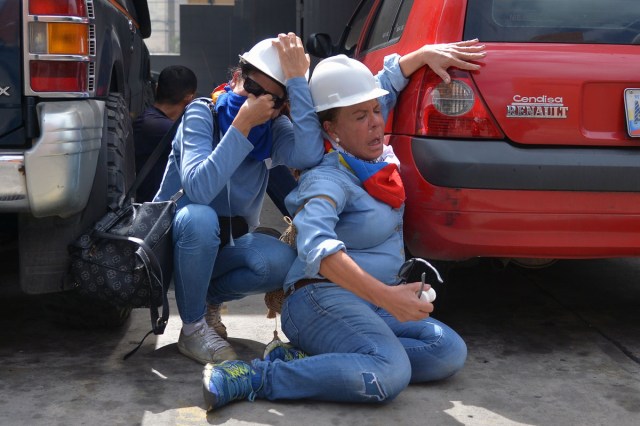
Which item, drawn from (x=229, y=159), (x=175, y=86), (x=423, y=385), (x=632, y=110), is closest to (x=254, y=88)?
(x=229, y=159)

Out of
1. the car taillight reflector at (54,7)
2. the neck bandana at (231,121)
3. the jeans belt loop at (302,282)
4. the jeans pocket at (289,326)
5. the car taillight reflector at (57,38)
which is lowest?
the jeans pocket at (289,326)

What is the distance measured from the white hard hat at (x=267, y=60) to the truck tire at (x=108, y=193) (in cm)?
67

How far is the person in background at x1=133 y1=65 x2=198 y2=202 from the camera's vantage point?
4.20 meters

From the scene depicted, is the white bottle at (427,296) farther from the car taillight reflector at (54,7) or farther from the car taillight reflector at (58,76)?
the car taillight reflector at (54,7)

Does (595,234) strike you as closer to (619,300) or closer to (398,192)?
(398,192)

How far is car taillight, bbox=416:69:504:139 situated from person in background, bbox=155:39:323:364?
1.58 feet

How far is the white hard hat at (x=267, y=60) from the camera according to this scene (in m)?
3.38

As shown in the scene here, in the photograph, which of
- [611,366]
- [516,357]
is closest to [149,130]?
[516,357]

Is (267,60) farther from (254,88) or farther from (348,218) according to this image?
(348,218)

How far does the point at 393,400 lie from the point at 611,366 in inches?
37.4

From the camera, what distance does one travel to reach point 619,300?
461 centimetres

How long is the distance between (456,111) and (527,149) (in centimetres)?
30

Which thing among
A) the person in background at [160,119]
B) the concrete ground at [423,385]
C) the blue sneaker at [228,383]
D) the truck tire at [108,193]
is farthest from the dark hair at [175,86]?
the blue sneaker at [228,383]

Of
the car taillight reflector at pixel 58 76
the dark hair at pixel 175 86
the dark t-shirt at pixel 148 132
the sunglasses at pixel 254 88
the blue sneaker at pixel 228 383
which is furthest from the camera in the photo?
the dark hair at pixel 175 86
